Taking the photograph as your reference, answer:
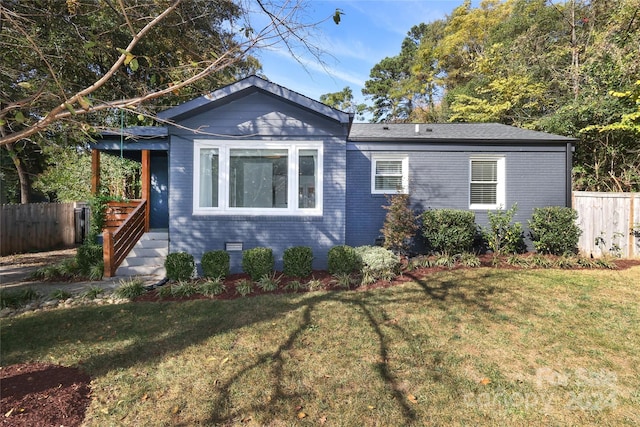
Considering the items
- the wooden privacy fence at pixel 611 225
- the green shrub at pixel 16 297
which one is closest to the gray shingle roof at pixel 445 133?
the wooden privacy fence at pixel 611 225

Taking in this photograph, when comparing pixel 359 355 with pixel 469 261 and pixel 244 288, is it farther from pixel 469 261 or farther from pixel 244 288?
pixel 469 261

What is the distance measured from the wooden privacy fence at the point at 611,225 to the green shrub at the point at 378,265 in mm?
5678

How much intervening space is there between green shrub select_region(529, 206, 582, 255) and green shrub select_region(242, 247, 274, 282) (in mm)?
6896

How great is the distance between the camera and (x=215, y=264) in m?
6.36

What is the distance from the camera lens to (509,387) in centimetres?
301

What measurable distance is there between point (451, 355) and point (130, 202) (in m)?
8.60

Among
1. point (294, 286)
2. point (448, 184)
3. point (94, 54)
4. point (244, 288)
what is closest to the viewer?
point (94, 54)

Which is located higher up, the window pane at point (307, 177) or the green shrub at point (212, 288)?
the window pane at point (307, 177)

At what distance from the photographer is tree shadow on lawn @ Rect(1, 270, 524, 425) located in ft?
10.5

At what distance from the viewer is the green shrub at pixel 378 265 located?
6.28m

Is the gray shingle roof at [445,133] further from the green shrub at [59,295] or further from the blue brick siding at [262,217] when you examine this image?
the green shrub at [59,295]

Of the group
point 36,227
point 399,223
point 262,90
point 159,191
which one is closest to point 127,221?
point 159,191

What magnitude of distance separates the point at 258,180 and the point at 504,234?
Result: 21.9 feet

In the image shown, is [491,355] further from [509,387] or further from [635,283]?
[635,283]
